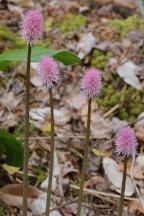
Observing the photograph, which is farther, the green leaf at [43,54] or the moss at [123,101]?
the moss at [123,101]

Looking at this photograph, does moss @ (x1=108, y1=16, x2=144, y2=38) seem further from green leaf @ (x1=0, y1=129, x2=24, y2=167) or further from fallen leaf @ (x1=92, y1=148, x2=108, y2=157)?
green leaf @ (x1=0, y1=129, x2=24, y2=167)

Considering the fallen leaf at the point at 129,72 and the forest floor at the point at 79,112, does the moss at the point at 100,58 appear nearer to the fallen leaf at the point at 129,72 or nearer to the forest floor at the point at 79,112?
the forest floor at the point at 79,112

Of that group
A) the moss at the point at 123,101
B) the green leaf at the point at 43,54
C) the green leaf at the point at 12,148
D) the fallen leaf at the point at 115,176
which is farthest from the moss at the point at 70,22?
the green leaf at the point at 43,54

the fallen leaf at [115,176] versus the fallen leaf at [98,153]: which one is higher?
the fallen leaf at [98,153]

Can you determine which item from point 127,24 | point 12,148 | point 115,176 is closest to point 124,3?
point 127,24

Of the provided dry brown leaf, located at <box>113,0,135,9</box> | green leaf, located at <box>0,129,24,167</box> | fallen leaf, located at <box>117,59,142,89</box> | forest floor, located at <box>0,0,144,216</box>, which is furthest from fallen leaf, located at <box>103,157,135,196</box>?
dry brown leaf, located at <box>113,0,135,9</box>

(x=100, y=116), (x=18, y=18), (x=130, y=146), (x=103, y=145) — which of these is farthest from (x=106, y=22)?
(x=130, y=146)

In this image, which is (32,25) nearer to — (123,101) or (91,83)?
(91,83)
